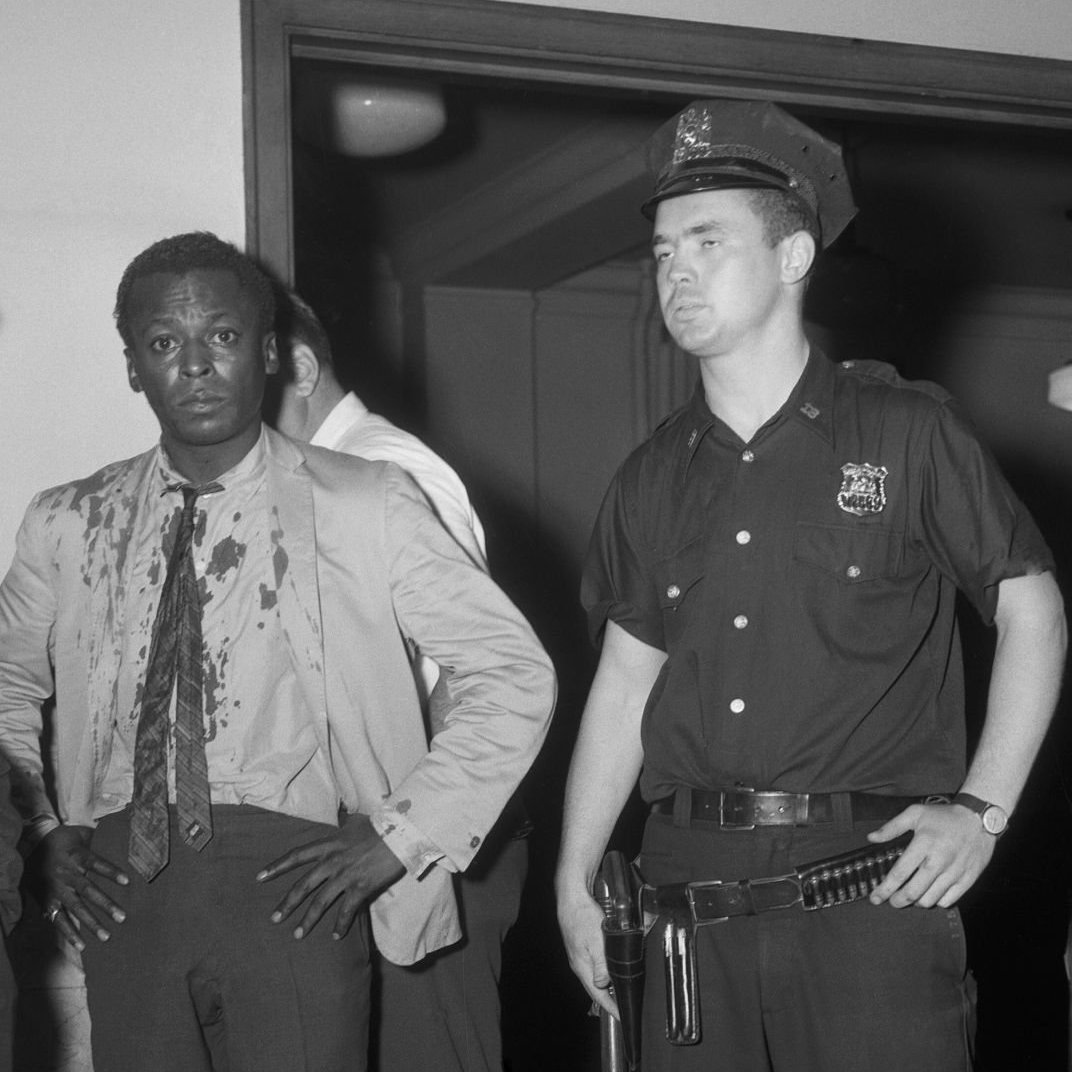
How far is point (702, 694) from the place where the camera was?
6.64ft

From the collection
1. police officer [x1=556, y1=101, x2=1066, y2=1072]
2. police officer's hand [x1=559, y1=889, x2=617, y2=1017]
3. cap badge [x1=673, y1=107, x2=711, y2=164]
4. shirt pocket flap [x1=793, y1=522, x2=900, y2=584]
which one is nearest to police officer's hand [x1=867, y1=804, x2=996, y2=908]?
police officer [x1=556, y1=101, x2=1066, y2=1072]

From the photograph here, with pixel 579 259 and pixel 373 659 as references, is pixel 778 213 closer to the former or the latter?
pixel 373 659

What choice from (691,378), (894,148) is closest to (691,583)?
(894,148)

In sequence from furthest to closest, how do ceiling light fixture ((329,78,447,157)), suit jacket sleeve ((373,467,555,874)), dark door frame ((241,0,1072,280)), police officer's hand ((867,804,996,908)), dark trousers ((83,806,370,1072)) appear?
ceiling light fixture ((329,78,447,157)) → dark door frame ((241,0,1072,280)) → suit jacket sleeve ((373,467,555,874)) → dark trousers ((83,806,370,1072)) → police officer's hand ((867,804,996,908))

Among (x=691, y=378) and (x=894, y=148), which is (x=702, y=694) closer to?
(x=894, y=148)

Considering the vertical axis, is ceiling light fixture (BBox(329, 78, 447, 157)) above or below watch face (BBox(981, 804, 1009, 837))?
above

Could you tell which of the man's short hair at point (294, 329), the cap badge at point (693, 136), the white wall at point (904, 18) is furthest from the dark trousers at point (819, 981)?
the white wall at point (904, 18)

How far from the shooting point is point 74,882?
6.61 feet

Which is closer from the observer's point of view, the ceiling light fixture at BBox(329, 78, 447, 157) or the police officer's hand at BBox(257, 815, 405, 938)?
the police officer's hand at BBox(257, 815, 405, 938)

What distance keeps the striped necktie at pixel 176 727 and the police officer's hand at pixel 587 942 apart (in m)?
0.53

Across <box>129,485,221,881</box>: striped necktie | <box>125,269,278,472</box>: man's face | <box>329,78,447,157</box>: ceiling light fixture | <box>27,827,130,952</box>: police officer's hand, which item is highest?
<box>329,78,447,157</box>: ceiling light fixture

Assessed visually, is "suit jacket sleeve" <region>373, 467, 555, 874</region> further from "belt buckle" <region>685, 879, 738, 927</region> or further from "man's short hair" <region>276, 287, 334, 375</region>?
"man's short hair" <region>276, 287, 334, 375</region>

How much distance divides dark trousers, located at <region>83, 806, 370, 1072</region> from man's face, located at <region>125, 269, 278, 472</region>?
1.83 feet

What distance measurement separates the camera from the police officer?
72.9 inches
